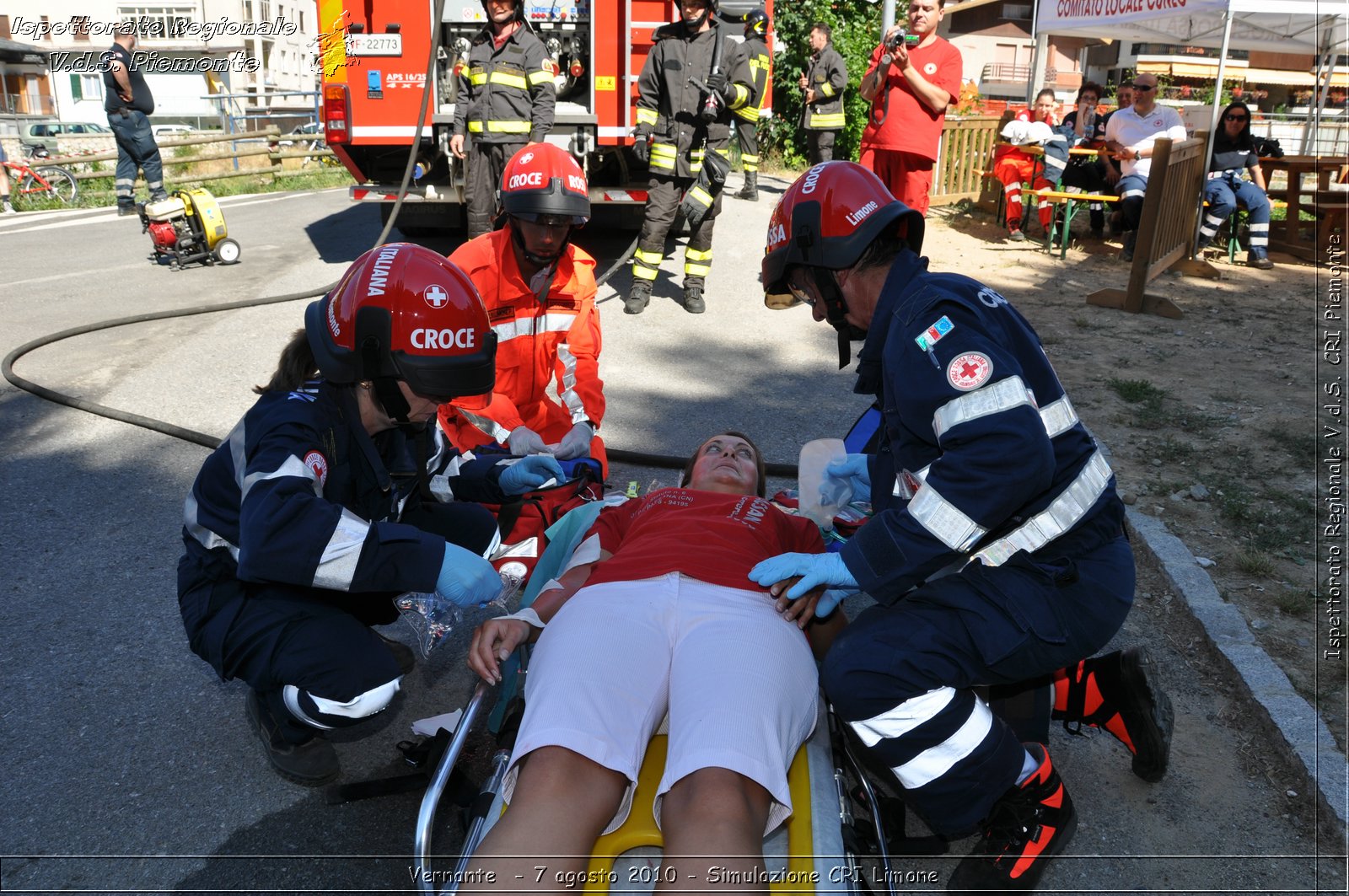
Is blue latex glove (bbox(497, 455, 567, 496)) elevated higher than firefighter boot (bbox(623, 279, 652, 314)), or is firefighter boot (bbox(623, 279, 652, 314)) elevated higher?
blue latex glove (bbox(497, 455, 567, 496))

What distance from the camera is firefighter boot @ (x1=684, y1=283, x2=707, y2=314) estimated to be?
8000mm

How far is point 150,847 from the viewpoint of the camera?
250cm

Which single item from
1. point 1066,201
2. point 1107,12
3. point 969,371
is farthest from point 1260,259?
point 969,371

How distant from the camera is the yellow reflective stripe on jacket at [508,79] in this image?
7.53m

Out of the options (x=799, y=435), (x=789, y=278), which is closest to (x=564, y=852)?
(x=789, y=278)

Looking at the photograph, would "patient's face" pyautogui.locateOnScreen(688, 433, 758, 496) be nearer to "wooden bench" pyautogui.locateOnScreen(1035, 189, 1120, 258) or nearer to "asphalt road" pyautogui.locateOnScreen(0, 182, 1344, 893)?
"asphalt road" pyautogui.locateOnScreen(0, 182, 1344, 893)

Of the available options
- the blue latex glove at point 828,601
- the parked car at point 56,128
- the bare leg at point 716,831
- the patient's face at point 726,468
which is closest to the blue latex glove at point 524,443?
the patient's face at point 726,468

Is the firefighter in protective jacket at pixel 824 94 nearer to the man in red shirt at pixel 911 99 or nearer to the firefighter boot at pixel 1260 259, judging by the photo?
the man in red shirt at pixel 911 99

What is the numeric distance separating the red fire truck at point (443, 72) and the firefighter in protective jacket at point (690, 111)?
95cm

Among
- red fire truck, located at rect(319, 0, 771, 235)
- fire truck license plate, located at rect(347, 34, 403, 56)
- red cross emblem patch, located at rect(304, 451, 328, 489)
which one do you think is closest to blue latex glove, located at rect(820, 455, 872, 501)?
red cross emblem patch, located at rect(304, 451, 328, 489)

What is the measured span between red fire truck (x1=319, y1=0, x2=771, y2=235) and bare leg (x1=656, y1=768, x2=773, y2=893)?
7.10m

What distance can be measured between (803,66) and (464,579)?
1669 cm

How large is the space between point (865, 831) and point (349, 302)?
1793mm

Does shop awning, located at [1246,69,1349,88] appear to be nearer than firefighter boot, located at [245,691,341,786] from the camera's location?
No
